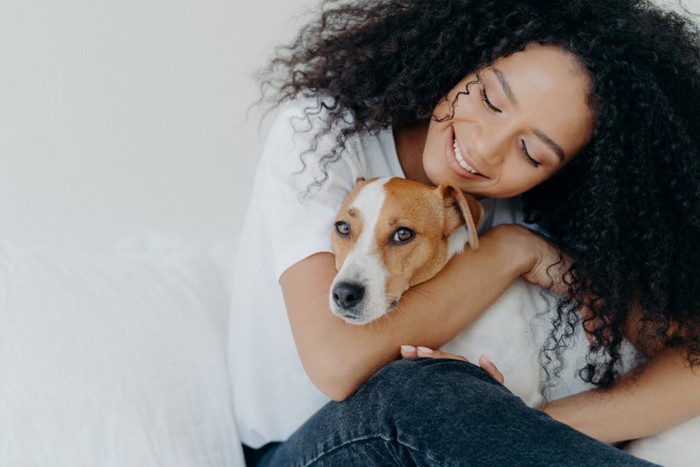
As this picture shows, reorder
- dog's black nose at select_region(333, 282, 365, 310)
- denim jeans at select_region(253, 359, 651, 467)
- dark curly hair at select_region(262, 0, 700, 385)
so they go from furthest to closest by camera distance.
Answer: dark curly hair at select_region(262, 0, 700, 385) < dog's black nose at select_region(333, 282, 365, 310) < denim jeans at select_region(253, 359, 651, 467)

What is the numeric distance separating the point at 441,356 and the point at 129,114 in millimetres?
1516

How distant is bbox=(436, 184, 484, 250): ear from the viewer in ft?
5.45

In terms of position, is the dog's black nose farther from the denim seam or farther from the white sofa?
the white sofa

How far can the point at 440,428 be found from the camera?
138 centimetres

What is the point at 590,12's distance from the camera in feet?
5.51

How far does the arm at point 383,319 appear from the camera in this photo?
5.13ft

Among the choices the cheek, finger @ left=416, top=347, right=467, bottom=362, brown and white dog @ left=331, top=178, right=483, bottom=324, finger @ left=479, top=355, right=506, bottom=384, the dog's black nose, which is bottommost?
finger @ left=479, top=355, right=506, bottom=384

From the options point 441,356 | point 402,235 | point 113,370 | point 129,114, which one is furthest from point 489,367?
point 129,114

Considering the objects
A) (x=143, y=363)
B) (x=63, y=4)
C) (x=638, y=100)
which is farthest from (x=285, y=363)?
(x=63, y=4)

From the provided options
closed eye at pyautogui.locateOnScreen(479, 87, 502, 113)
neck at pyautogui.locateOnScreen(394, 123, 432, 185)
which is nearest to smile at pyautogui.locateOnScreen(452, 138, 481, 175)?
closed eye at pyautogui.locateOnScreen(479, 87, 502, 113)

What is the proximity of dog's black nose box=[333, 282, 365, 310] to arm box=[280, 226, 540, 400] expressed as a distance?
0.17 ft

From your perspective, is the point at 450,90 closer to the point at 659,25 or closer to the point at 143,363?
the point at 659,25

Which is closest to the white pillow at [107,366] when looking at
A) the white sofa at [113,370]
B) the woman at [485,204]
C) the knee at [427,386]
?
the white sofa at [113,370]

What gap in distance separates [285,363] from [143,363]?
1.13ft
